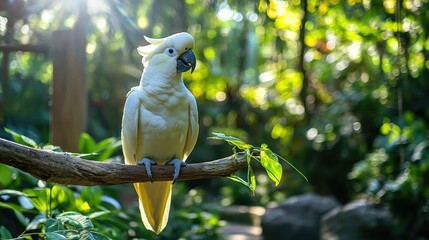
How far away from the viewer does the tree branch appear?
1.77 metres

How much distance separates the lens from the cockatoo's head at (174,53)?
229cm

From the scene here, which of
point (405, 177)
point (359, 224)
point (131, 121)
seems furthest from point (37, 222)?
point (405, 177)

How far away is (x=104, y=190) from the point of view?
3623mm

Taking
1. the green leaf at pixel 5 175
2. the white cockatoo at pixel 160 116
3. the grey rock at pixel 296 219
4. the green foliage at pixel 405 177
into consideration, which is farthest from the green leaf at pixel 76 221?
the grey rock at pixel 296 219

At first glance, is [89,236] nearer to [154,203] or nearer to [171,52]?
[154,203]

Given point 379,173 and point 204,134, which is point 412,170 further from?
point 204,134

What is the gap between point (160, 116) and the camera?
2.35 meters

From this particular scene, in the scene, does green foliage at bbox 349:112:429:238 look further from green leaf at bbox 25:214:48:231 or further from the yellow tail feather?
green leaf at bbox 25:214:48:231

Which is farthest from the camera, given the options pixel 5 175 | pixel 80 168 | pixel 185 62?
pixel 5 175

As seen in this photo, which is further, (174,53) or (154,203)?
(154,203)

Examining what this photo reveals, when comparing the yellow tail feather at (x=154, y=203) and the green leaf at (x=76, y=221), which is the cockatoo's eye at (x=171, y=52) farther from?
the green leaf at (x=76, y=221)

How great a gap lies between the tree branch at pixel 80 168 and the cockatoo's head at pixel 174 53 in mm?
416

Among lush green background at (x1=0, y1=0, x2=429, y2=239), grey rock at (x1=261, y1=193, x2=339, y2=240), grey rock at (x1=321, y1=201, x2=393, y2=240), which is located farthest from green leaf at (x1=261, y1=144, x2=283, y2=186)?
grey rock at (x1=261, y1=193, x2=339, y2=240)

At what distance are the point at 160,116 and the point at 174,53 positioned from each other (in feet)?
0.86
